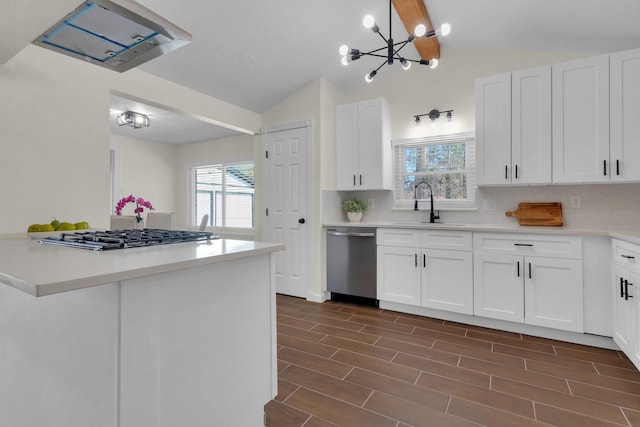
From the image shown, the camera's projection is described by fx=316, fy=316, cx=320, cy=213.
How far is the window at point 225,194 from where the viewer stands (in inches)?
220

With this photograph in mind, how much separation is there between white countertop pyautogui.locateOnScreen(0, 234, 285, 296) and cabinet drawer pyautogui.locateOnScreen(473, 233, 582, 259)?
7.41 ft

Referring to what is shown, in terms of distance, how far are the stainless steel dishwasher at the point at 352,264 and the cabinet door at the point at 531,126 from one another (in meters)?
1.52

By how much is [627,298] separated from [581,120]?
1.45 meters

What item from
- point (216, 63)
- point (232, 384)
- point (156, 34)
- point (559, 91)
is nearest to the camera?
point (232, 384)

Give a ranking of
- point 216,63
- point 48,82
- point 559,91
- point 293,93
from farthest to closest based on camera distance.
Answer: point 293,93, point 216,63, point 559,91, point 48,82

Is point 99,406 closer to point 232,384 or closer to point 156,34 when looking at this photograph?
point 232,384

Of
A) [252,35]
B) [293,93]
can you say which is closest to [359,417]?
[252,35]

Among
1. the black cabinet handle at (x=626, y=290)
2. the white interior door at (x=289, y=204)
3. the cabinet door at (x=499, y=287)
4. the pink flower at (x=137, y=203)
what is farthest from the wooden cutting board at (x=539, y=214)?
the pink flower at (x=137, y=203)

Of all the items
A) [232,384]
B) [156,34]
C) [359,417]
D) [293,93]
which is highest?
[293,93]

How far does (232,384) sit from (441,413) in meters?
1.13

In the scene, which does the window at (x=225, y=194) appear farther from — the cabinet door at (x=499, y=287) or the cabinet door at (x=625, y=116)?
the cabinet door at (x=625, y=116)

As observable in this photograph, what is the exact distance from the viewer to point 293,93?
396cm

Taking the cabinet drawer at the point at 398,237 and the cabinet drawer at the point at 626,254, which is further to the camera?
the cabinet drawer at the point at 398,237

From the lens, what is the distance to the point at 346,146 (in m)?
3.90
